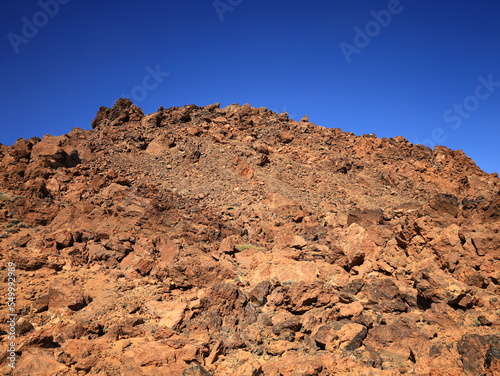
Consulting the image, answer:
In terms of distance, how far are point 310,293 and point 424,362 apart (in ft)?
9.62

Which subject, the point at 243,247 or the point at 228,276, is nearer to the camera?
the point at 228,276

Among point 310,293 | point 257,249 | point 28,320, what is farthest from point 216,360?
point 257,249

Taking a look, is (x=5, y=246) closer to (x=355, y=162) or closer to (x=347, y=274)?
(x=347, y=274)

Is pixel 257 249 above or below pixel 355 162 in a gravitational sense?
below

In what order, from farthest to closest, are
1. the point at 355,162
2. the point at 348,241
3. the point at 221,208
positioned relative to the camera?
A: 1. the point at 355,162
2. the point at 221,208
3. the point at 348,241

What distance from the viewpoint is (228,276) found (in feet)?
34.0

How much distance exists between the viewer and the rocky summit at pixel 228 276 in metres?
6.61

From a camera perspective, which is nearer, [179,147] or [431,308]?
[431,308]

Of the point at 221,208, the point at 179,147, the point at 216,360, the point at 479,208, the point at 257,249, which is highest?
the point at 179,147

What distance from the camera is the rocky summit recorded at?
6.61 m

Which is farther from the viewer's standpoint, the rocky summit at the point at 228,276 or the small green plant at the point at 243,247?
the small green plant at the point at 243,247

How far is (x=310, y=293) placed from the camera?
28.6 feet

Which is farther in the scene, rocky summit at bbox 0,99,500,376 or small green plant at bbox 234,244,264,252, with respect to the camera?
small green plant at bbox 234,244,264,252

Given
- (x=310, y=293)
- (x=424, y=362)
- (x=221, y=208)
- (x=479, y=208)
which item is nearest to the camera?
(x=424, y=362)
